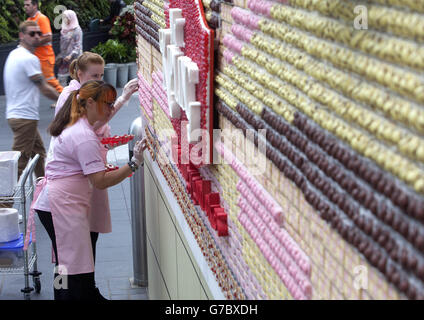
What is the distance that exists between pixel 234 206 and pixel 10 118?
5.68 metres

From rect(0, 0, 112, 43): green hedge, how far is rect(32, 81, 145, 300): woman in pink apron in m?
13.0

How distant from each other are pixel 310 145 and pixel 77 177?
3122mm

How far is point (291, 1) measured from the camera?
1.61 metres

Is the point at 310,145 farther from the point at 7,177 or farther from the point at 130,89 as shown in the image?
the point at 7,177

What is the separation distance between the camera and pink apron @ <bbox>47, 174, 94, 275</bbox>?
448 centimetres

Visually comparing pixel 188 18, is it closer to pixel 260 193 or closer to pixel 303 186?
pixel 260 193

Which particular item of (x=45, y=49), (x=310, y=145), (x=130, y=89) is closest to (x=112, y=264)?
(x=130, y=89)

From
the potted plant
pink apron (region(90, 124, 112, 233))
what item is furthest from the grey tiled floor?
the potted plant

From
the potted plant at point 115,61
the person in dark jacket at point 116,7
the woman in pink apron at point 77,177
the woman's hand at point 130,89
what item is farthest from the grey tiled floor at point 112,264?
the person in dark jacket at point 116,7

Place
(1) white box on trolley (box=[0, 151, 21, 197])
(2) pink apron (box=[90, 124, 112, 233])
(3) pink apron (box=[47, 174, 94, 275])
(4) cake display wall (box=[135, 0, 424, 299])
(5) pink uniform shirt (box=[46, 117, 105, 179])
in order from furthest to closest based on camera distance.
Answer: (1) white box on trolley (box=[0, 151, 21, 197]) → (2) pink apron (box=[90, 124, 112, 233]) → (3) pink apron (box=[47, 174, 94, 275]) → (5) pink uniform shirt (box=[46, 117, 105, 179]) → (4) cake display wall (box=[135, 0, 424, 299])

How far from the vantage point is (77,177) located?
14.6ft

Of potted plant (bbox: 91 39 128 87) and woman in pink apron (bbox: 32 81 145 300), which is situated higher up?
woman in pink apron (bbox: 32 81 145 300)

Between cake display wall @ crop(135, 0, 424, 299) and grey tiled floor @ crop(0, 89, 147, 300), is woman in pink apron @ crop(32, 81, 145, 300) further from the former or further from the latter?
cake display wall @ crop(135, 0, 424, 299)
